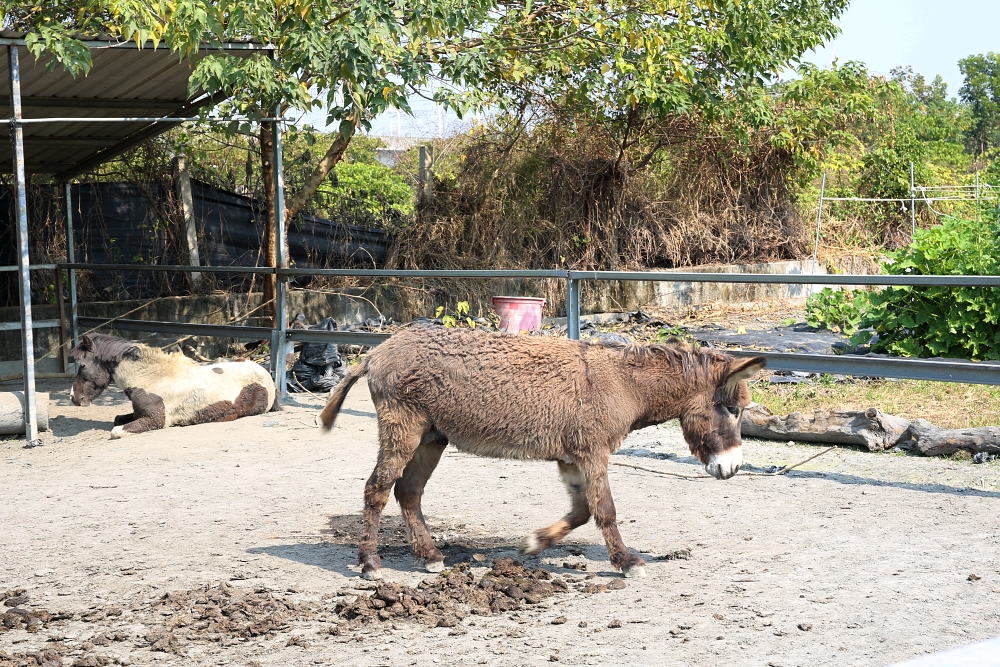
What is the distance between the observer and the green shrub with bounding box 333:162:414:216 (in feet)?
53.5

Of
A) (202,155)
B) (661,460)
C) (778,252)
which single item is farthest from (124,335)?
(778,252)

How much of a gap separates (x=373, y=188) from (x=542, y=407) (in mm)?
12817

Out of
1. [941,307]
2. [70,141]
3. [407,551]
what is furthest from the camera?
[70,141]

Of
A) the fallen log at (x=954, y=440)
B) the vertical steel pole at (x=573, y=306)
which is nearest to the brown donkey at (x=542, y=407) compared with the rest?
the fallen log at (x=954, y=440)

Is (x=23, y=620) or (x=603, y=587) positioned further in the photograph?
(x=603, y=587)

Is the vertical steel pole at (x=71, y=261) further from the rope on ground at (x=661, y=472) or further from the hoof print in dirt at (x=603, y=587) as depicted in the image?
the hoof print in dirt at (x=603, y=587)

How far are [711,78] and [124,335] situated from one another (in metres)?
9.66

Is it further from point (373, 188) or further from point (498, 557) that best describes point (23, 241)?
point (373, 188)

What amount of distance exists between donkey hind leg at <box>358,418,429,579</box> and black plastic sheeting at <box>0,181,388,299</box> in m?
Answer: 10.1

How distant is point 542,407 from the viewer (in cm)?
494

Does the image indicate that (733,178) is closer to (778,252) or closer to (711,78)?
(778,252)

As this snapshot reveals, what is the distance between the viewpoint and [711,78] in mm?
14750

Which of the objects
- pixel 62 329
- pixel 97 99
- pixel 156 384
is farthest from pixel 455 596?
pixel 62 329

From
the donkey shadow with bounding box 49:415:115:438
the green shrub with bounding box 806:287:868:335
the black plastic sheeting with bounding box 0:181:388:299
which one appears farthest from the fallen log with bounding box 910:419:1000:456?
the black plastic sheeting with bounding box 0:181:388:299
